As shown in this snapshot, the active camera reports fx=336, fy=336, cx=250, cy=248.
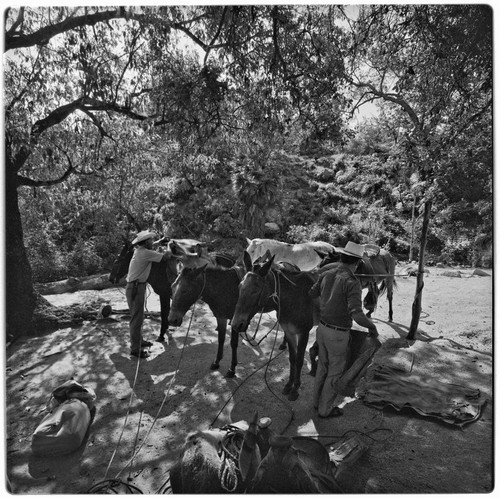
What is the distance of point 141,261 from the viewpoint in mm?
4980

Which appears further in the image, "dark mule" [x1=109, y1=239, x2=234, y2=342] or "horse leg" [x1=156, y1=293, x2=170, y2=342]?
"horse leg" [x1=156, y1=293, x2=170, y2=342]

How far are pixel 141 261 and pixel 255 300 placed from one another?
226cm

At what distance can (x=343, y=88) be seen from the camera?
450 centimetres

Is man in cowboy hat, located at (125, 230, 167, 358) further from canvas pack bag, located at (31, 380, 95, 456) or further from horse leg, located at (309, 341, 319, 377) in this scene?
horse leg, located at (309, 341, 319, 377)

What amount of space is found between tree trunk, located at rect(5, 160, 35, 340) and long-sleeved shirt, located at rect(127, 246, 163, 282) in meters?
2.10

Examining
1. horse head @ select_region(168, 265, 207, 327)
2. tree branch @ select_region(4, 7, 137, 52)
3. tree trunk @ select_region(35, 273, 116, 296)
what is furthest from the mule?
tree trunk @ select_region(35, 273, 116, 296)

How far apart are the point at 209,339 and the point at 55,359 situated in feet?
7.62

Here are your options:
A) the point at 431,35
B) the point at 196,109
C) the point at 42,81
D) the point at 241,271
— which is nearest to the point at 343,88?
the point at 431,35

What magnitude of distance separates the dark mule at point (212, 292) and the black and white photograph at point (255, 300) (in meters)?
0.03

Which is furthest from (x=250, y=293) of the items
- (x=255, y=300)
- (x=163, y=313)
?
(x=163, y=313)

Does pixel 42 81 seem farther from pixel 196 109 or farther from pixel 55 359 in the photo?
pixel 55 359

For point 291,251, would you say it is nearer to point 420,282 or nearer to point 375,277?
point 375,277

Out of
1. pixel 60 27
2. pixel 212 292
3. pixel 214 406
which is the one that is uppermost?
pixel 60 27

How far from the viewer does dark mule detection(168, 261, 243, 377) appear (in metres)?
4.12
